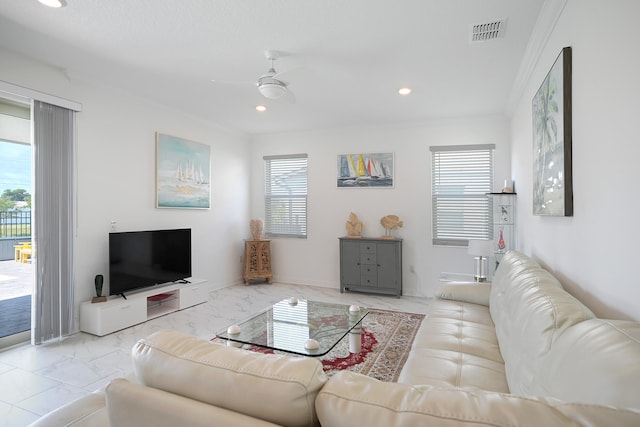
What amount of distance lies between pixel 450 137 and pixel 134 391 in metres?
5.11

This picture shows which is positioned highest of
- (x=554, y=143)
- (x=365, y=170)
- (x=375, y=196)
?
(x=365, y=170)

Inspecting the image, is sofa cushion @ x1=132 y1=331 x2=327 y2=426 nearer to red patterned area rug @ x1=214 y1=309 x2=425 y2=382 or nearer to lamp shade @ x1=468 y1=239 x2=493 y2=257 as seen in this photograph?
red patterned area rug @ x1=214 y1=309 x2=425 y2=382

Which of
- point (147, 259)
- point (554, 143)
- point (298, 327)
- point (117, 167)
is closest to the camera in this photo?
point (554, 143)

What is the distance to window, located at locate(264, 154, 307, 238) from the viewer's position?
601 centimetres

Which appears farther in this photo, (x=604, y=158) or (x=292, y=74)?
(x=292, y=74)

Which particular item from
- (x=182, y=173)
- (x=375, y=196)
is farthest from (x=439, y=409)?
(x=375, y=196)

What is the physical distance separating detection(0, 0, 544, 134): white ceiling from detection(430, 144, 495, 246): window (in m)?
0.91

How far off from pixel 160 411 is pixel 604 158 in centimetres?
195

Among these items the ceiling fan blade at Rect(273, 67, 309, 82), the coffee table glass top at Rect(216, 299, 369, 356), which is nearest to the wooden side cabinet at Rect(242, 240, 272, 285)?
the coffee table glass top at Rect(216, 299, 369, 356)

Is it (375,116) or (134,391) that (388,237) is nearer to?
(375,116)

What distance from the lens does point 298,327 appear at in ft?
9.08

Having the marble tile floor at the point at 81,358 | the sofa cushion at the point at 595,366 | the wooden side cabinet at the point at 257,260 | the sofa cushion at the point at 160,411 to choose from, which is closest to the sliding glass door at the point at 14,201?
the marble tile floor at the point at 81,358

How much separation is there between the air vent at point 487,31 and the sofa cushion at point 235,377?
2.70m

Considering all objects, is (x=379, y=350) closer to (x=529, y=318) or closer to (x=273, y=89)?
(x=529, y=318)
